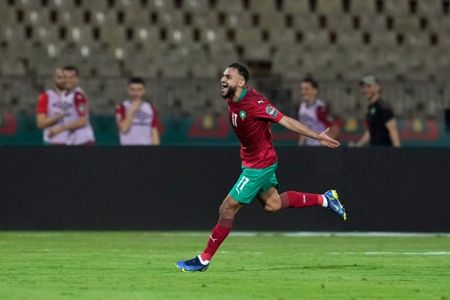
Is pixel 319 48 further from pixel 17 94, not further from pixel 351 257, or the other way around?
pixel 351 257

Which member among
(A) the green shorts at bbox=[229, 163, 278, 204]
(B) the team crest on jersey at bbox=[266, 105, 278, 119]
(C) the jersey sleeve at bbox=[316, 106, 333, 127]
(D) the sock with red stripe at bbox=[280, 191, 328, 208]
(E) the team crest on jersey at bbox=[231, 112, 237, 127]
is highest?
(B) the team crest on jersey at bbox=[266, 105, 278, 119]

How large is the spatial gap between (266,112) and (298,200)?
124 cm

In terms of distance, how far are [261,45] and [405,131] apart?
4.65 metres

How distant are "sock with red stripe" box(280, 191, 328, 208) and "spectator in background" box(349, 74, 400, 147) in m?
5.73

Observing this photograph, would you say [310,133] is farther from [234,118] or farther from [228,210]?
[228,210]

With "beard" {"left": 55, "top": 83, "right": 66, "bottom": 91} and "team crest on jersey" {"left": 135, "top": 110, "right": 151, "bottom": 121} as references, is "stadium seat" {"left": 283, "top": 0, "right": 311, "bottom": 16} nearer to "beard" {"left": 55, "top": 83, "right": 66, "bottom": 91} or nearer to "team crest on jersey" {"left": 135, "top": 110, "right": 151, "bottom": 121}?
"team crest on jersey" {"left": 135, "top": 110, "right": 151, "bottom": 121}

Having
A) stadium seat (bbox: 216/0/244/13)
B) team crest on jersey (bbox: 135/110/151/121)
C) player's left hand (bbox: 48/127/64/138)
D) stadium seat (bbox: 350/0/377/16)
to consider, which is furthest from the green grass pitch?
stadium seat (bbox: 350/0/377/16)

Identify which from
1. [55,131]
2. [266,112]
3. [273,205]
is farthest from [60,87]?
[266,112]

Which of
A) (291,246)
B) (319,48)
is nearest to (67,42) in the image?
(319,48)

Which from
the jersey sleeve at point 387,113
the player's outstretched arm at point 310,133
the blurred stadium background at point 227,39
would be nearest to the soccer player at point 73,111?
the blurred stadium background at point 227,39

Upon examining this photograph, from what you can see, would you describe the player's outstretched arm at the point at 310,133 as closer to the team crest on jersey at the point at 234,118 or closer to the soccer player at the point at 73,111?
the team crest on jersey at the point at 234,118

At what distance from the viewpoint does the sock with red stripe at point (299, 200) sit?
12.6 meters

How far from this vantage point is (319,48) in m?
24.9

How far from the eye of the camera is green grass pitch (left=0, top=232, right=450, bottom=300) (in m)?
9.66
